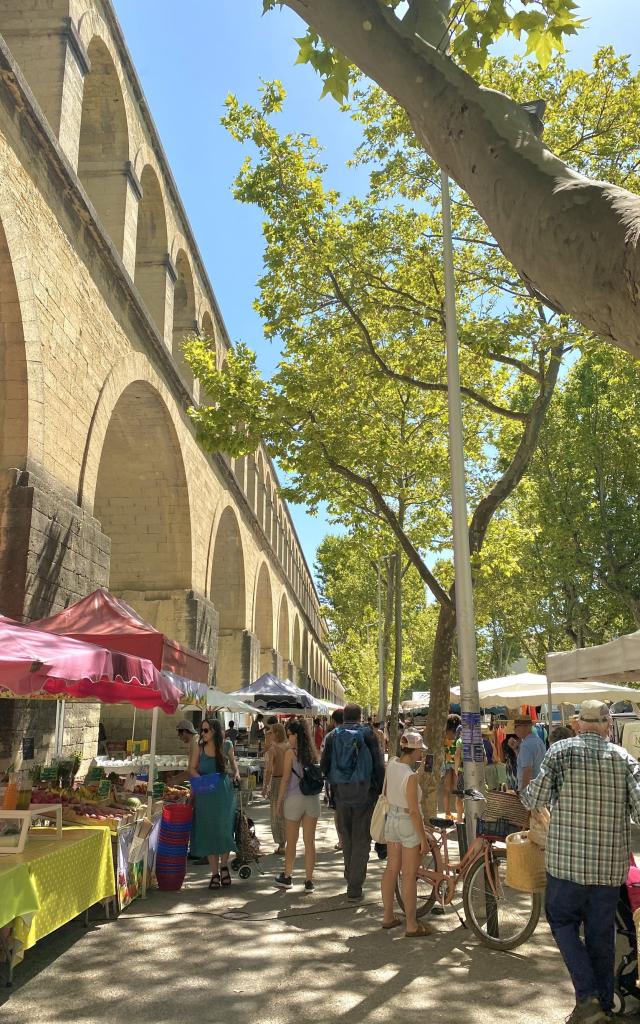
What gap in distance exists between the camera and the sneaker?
3.90m

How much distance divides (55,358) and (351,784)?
6.38m

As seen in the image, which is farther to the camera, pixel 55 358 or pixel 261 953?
pixel 55 358

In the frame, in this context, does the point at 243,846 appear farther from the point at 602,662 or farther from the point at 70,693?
the point at 602,662

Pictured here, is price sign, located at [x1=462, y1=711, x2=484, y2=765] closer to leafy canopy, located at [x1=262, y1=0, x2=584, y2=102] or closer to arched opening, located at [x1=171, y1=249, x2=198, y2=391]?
leafy canopy, located at [x1=262, y1=0, x2=584, y2=102]

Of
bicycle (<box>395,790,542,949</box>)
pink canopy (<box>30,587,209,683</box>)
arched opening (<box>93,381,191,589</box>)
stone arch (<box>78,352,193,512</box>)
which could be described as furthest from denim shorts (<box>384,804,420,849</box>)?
arched opening (<box>93,381,191,589</box>)

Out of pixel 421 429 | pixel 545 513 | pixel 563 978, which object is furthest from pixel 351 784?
pixel 545 513

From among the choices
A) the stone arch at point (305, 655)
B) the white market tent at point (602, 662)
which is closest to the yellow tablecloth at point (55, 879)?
the white market tent at point (602, 662)

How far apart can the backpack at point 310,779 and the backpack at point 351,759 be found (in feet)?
1.17

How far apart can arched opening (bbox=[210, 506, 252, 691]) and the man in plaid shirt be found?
789 inches

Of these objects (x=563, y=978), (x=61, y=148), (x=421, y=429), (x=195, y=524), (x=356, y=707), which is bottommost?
(x=563, y=978)

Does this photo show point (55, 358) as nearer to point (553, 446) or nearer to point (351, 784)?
point (351, 784)

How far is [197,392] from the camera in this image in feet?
63.6

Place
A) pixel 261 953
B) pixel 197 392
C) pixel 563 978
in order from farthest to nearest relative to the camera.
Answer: pixel 197 392 → pixel 261 953 → pixel 563 978

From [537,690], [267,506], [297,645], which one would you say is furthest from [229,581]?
[297,645]
